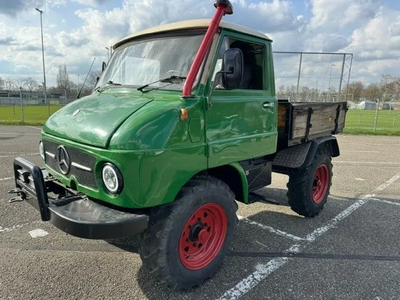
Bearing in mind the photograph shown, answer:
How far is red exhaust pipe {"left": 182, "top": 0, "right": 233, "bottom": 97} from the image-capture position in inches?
111

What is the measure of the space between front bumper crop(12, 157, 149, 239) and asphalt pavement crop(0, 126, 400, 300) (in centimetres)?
80

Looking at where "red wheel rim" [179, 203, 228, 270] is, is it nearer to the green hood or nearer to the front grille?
the front grille

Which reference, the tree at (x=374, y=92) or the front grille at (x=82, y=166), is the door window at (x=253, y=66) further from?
the tree at (x=374, y=92)

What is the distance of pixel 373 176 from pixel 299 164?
4.18 metres

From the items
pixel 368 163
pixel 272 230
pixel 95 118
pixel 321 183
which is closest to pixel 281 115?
pixel 272 230

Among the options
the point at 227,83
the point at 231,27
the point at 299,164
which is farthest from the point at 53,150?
the point at 299,164

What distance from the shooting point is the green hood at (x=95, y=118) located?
2.62 meters

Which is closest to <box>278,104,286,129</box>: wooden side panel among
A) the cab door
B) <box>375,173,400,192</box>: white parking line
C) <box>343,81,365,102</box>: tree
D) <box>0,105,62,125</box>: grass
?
the cab door

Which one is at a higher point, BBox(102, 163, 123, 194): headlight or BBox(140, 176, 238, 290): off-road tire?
BBox(102, 163, 123, 194): headlight

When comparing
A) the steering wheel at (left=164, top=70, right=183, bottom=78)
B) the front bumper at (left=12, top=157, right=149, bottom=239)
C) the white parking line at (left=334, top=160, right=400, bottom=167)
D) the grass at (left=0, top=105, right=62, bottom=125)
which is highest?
the steering wheel at (left=164, top=70, right=183, bottom=78)

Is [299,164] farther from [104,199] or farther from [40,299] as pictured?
[40,299]

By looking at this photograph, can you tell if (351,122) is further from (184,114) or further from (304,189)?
(184,114)

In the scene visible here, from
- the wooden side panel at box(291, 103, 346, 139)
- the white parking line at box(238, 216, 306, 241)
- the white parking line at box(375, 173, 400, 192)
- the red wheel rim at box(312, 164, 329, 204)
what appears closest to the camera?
the white parking line at box(238, 216, 306, 241)

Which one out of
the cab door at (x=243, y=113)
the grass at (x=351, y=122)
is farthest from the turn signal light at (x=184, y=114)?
the grass at (x=351, y=122)
